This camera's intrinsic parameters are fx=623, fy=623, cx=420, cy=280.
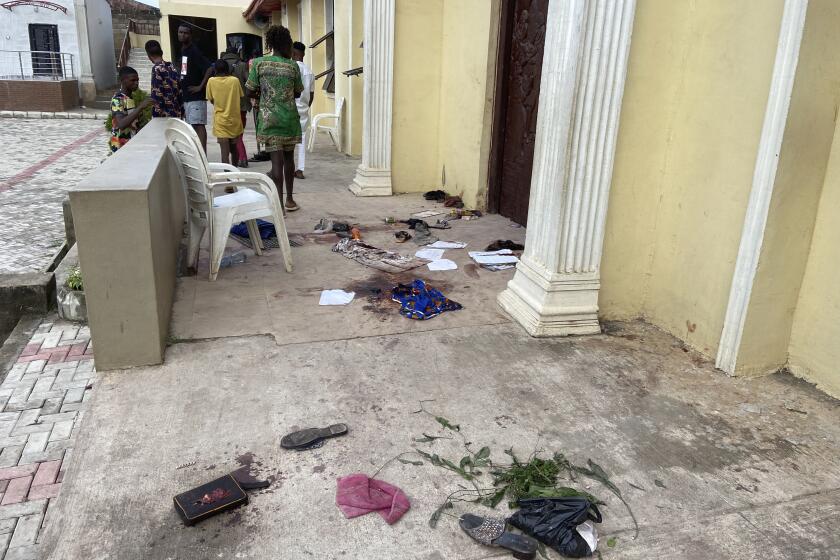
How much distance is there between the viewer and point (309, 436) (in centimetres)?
263

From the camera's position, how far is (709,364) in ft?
11.2

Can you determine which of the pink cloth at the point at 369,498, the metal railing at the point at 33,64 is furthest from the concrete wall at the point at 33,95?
the pink cloth at the point at 369,498

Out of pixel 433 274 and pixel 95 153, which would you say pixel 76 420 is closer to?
pixel 433 274

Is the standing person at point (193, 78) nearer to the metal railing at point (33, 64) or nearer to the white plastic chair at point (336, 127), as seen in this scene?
the white plastic chair at point (336, 127)

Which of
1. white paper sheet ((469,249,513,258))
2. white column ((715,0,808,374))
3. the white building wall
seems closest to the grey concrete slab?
white column ((715,0,808,374))

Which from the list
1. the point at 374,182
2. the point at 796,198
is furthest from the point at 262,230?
the point at 796,198

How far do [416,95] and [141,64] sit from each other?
23329 mm

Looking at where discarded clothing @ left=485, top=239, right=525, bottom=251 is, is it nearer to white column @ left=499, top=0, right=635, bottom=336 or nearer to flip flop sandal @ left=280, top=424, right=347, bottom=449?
white column @ left=499, top=0, right=635, bottom=336

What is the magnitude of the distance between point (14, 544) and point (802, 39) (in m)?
3.75

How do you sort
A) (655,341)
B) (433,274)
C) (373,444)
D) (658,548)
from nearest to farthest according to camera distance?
(658,548) → (373,444) → (655,341) → (433,274)

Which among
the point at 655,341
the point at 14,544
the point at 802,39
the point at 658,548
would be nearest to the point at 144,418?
the point at 14,544

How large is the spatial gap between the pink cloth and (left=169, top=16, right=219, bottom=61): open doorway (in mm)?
25267

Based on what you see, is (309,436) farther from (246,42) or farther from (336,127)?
(246,42)

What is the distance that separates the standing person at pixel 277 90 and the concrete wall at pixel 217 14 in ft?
63.3
